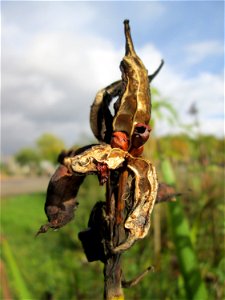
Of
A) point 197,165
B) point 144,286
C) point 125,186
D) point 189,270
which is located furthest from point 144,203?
point 197,165

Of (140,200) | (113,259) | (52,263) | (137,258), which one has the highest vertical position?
(140,200)

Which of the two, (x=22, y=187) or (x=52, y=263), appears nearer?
(x=52, y=263)

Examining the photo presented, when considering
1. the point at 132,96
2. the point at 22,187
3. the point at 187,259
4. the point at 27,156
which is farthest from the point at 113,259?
the point at 27,156

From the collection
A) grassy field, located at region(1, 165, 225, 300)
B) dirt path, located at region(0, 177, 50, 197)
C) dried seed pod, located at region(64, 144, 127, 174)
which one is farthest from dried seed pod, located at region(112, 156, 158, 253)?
dirt path, located at region(0, 177, 50, 197)

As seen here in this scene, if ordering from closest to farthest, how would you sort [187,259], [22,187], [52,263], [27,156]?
[187,259], [52,263], [22,187], [27,156]

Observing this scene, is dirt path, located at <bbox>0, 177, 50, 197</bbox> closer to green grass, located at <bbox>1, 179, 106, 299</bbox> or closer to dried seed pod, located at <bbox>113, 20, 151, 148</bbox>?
green grass, located at <bbox>1, 179, 106, 299</bbox>

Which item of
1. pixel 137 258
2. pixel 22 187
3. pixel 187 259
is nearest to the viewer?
pixel 187 259

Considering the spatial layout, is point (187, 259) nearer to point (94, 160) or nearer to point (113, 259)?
point (113, 259)

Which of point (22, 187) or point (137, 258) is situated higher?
point (137, 258)

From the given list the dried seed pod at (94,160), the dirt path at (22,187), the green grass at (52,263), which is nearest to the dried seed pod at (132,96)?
the dried seed pod at (94,160)
